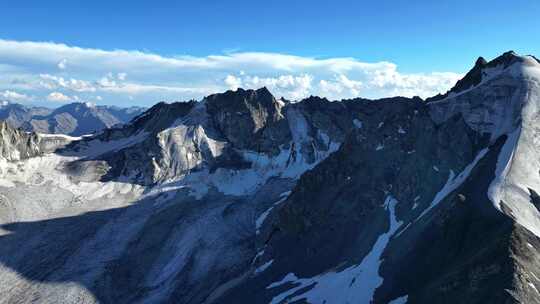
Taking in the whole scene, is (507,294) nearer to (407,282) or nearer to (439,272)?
(439,272)

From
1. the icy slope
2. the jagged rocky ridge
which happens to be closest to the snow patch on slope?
the jagged rocky ridge

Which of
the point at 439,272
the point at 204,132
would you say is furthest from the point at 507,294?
the point at 204,132

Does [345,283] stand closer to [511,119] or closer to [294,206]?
[294,206]

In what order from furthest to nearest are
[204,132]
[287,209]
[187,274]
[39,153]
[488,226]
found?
[204,132] → [39,153] → [287,209] → [187,274] → [488,226]

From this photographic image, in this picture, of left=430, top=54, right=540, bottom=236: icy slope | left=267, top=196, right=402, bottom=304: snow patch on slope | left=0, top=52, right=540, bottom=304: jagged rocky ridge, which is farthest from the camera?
left=267, top=196, right=402, bottom=304: snow patch on slope

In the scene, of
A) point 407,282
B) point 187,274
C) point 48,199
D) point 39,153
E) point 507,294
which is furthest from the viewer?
point 39,153

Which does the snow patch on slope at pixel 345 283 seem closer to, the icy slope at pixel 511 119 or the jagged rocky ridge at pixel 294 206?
the jagged rocky ridge at pixel 294 206

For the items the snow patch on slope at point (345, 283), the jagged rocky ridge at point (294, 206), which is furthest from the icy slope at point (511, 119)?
the snow patch on slope at point (345, 283)

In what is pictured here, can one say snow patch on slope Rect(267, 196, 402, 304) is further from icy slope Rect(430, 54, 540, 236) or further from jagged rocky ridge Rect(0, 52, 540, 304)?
icy slope Rect(430, 54, 540, 236)

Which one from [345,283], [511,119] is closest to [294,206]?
[345,283]
